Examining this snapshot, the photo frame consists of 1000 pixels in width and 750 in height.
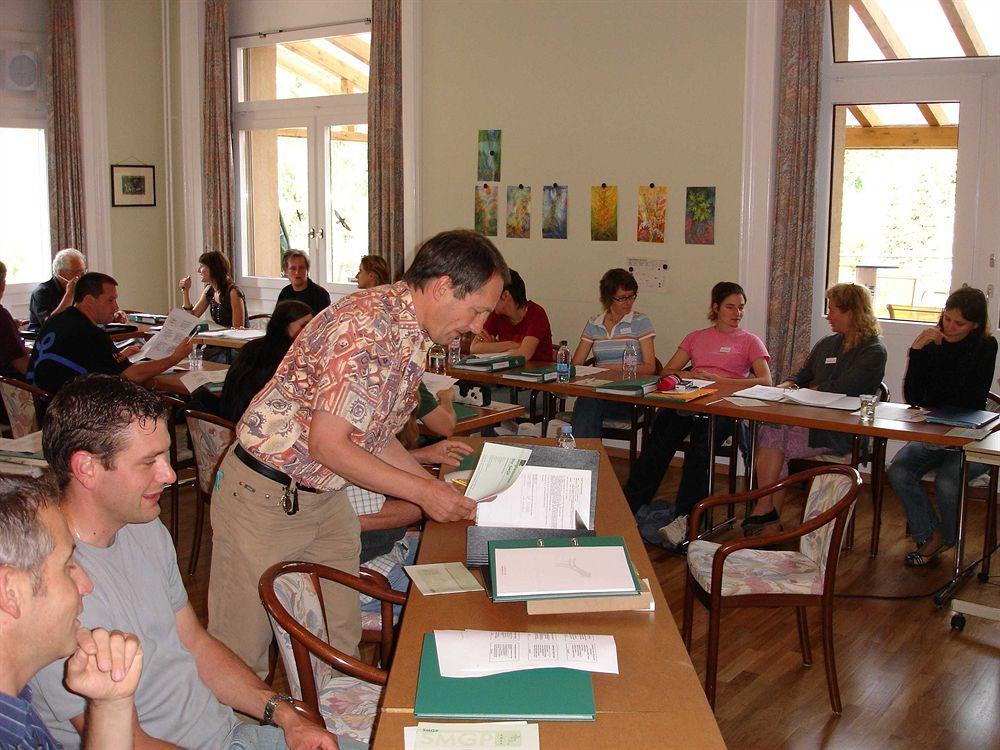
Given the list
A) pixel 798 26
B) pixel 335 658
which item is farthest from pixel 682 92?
pixel 335 658

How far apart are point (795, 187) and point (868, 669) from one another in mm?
3289

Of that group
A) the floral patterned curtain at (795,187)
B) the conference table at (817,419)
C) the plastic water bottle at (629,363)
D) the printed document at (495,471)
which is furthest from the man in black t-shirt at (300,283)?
the printed document at (495,471)

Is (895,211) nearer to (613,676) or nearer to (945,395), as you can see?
(945,395)

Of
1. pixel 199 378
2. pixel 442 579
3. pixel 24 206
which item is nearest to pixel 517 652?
pixel 442 579

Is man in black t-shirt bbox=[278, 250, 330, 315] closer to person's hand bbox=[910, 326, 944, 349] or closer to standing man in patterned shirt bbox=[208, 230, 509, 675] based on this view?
person's hand bbox=[910, 326, 944, 349]

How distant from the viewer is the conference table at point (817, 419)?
4375mm

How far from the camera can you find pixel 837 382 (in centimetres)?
522

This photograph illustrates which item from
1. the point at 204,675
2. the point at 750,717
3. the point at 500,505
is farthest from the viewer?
the point at 750,717

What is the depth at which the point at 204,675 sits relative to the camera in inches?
87.1

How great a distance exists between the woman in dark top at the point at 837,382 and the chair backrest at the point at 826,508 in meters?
1.65

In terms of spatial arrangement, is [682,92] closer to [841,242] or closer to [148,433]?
[841,242]

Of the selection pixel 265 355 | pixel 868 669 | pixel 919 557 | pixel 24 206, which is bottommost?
pixel 868 669

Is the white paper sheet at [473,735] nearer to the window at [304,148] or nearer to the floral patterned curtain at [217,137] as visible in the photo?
the window at [304,148]

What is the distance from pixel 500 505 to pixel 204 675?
2.88ft
